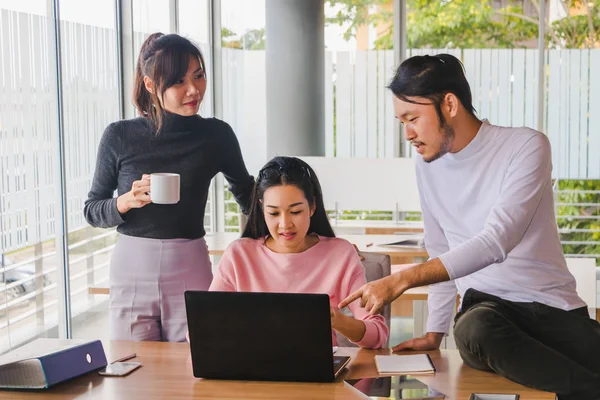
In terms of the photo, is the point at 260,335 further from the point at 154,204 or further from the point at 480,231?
the point at 154,204

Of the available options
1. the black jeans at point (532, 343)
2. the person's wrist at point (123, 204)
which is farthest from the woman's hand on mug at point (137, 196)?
the black jeans at point (532, 343)

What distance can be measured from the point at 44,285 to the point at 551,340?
90.3 inches

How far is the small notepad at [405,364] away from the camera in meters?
1.92

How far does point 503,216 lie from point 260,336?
715mm

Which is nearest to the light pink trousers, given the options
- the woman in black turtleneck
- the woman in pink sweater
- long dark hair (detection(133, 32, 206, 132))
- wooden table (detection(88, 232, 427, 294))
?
the woman in black turtleneck

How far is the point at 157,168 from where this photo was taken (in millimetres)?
2623

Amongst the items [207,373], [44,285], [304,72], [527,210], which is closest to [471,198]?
[527,210]

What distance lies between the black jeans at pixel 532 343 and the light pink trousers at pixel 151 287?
0.89 metres

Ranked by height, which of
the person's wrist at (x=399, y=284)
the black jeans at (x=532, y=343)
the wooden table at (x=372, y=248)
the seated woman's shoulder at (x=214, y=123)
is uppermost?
the seated woman's shoulder at (x=214, y=123)

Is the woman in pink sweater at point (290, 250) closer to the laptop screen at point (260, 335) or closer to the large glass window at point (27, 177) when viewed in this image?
the laptop screen at point (260, 335)

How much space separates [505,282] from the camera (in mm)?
2195

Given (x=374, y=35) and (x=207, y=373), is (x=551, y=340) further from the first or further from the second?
(x=374, y=35)

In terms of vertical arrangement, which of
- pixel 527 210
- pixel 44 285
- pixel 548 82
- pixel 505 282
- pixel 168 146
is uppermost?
pixel 548 82

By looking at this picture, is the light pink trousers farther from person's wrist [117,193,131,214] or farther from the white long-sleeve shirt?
the white long-sleeve shirt
